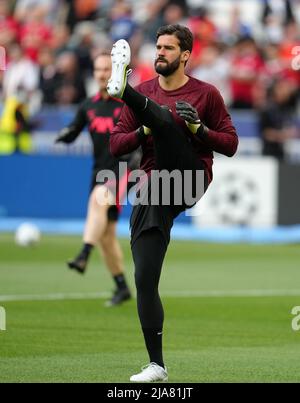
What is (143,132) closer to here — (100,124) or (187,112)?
(187,112)

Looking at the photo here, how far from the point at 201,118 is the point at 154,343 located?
1.70 meters

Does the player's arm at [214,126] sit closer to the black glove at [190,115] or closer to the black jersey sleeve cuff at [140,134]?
the black glove at [190,115]

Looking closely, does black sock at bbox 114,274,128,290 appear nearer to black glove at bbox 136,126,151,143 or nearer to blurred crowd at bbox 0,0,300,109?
black glove at bbox 136,126,151,143

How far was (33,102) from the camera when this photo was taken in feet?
87.6

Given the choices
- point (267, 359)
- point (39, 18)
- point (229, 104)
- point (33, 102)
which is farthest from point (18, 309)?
point (39, 18)

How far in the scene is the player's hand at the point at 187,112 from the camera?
865cm

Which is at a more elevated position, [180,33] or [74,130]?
[74,130]

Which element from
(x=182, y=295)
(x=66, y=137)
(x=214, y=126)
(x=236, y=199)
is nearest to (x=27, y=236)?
(x=236, y=199)

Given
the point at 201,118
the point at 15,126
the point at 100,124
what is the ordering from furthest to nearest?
the point at 15,126
the point at 100,124
the point at 201,118

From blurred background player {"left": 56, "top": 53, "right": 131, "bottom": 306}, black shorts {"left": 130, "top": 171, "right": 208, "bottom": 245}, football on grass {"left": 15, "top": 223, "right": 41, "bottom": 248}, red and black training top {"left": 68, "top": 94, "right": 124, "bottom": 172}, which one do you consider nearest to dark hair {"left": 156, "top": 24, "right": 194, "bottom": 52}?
black shorts {"left": 130, "top": 171, "right": 208, "bottom": 245}

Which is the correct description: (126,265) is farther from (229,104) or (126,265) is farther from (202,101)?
(202,101)

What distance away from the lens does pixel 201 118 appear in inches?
360

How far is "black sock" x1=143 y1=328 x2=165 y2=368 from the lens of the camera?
8.84 meters

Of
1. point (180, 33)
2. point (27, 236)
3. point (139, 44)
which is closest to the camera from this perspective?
point (180, 33)
